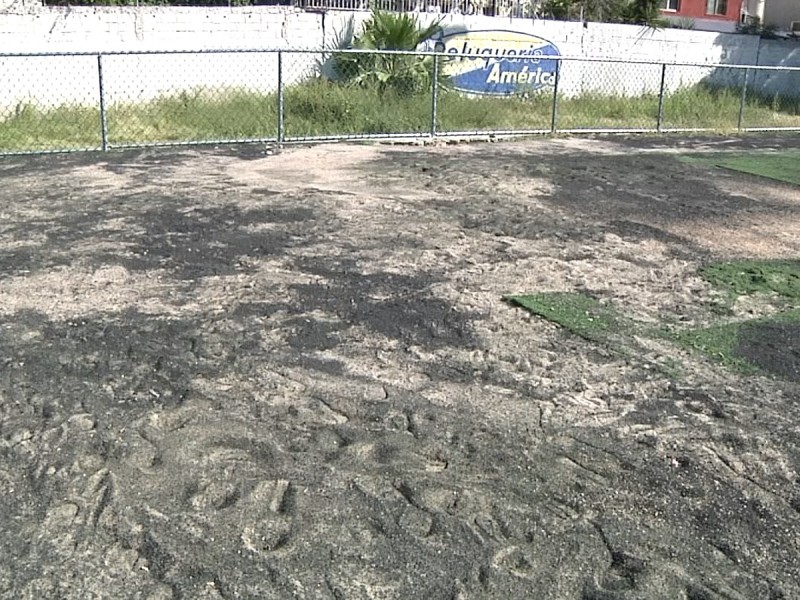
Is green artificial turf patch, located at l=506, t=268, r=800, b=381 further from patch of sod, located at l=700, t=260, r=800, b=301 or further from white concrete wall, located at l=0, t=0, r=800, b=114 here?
white concrete wall, located at l=0, t=0, r=800, b=114

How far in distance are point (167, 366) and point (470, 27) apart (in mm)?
16357

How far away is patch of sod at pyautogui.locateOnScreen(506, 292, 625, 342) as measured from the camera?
18.0ft

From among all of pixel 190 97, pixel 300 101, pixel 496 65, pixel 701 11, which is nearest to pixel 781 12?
pixel 701 11

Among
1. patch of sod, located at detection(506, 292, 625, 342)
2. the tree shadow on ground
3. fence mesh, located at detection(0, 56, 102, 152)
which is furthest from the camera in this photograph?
fence mesh, located at detection(0, 56, 102, 152)

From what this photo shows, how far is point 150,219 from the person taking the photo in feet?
26.6

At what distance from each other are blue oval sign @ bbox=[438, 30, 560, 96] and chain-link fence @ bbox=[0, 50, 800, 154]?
0.11ft

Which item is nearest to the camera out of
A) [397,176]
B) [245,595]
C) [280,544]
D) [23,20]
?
[245,595]

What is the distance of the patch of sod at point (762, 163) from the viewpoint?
12.3 m

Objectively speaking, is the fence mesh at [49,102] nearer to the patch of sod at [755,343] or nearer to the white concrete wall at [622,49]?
the white concrete wall at [622,49]

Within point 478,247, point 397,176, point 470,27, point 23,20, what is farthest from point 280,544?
point 470,27

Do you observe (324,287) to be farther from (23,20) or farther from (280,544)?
(23,20)

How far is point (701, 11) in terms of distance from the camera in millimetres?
38844

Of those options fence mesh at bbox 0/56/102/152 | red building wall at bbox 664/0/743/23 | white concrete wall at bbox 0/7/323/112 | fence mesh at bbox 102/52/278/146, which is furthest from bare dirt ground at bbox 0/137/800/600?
red building wall at bbox 664/0/743/23

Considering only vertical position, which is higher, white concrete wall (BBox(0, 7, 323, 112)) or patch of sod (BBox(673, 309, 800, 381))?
white concrete wall (BBox(0, 7, 323, 112))
